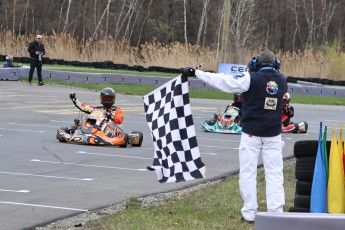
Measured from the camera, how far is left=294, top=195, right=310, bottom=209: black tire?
8.73m

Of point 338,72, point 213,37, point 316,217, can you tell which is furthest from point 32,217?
point 213,37

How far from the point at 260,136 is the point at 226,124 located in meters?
11.0

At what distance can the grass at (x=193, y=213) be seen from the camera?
8.45m

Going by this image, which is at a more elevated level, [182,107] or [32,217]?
[182,107]

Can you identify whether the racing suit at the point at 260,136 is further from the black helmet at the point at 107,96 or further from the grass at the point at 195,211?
the black helmet at the point at 107,96

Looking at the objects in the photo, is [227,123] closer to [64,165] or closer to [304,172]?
[64,165]

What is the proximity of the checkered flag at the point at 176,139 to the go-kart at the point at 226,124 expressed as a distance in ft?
35.5

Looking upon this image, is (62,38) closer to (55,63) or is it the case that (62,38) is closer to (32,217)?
(55,63)

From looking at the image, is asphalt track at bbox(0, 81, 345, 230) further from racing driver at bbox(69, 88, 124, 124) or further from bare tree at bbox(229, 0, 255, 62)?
bare tree at bbox(229, 0, 255, 62)

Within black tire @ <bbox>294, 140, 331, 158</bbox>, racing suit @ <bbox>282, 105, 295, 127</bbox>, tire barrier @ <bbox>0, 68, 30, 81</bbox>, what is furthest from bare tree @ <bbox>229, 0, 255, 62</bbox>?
black tire @ <bbox>294, 140, 331, 158</bbox>

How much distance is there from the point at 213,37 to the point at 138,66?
2165cm

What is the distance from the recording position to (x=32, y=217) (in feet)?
28.6

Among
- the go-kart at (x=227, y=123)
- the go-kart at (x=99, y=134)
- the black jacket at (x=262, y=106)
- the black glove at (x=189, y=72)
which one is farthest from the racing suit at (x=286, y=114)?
the black glove at (x=189, y=72)

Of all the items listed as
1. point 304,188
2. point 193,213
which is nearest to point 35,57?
point 193,213
